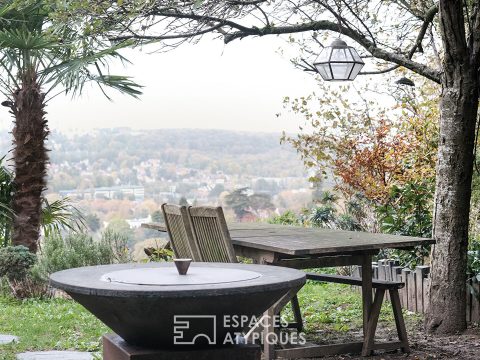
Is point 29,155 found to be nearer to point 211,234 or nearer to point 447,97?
point 211,234

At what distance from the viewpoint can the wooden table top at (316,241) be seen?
4.27m

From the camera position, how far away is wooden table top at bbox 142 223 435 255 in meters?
4.27

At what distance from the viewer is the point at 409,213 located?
766 centimetres

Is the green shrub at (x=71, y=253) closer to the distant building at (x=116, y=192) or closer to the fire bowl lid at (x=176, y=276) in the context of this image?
the fire bowl lid at (x=176, y=276)

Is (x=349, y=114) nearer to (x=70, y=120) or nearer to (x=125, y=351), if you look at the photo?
(x=125, y=351)

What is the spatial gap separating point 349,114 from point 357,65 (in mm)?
4790

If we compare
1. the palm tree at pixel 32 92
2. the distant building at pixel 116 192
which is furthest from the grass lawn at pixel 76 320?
the distant building at pixel 116 192

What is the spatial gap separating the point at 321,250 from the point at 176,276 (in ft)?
4.37

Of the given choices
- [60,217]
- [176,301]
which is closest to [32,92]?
[60,217]

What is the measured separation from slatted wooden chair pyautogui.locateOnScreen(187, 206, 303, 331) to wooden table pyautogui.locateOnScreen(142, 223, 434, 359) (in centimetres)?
17

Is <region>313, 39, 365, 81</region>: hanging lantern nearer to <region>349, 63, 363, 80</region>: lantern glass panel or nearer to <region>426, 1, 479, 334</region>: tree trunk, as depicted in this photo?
<region>349, 63, 363, 80</region>: lantern glass panel

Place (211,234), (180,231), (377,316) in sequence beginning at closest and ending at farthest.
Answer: (211,234), (377,316), (180,231)

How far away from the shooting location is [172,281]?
2980 mm

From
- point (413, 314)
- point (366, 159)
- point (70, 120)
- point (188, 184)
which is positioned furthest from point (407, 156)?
point (70, 120)
